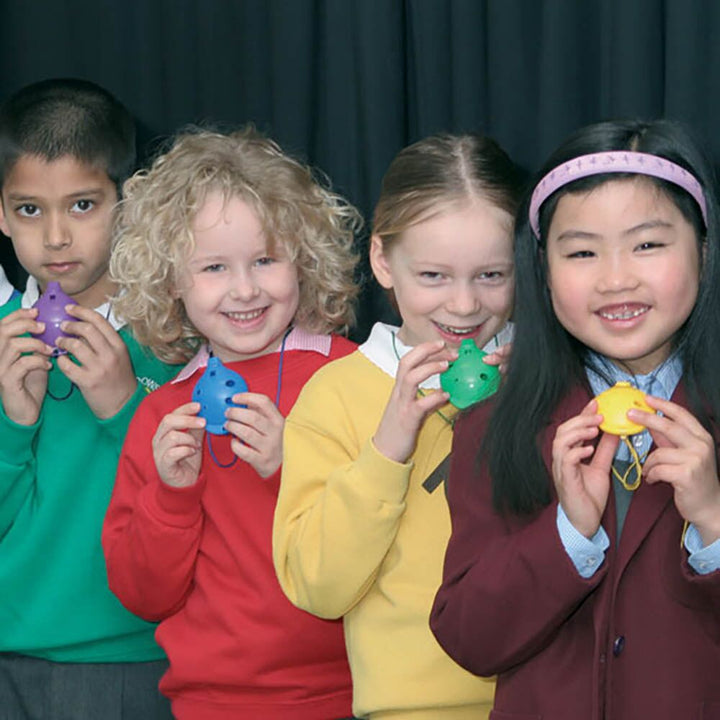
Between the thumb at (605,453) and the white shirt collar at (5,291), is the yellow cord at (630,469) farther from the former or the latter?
the white shirt collar at (5,291)

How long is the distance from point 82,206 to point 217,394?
2.03ft

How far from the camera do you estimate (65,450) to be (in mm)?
2486

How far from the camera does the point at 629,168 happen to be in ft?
5.88

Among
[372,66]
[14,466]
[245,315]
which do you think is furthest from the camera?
[372,66]

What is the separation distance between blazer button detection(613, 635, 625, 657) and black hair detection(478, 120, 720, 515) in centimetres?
21

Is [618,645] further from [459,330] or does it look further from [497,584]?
[459,330]

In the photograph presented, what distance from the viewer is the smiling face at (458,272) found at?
208 centimetres

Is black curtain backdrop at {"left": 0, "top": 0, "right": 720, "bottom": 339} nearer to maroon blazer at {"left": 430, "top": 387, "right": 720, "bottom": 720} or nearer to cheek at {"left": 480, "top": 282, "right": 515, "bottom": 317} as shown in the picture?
cheek at {"left": 480, "top": 282, "right": 515, "bottom": 317}

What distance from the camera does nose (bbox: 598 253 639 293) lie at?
1.77 m

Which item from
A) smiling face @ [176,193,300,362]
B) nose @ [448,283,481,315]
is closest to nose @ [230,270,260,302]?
smiling face @ [176,193,300,362]

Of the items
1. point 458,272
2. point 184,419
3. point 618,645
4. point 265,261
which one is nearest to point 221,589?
point 184,419

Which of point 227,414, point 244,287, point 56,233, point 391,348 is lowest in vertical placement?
point 227,414

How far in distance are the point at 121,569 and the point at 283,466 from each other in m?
0.39

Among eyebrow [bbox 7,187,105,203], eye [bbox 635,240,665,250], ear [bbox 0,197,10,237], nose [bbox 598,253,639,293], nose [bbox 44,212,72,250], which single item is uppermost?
eyebrow [bbox 7,187,105,203]
